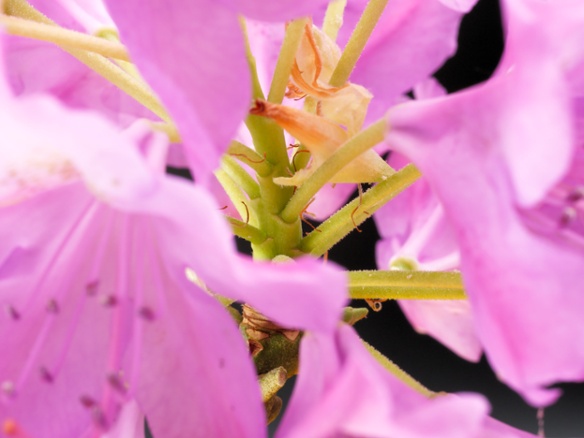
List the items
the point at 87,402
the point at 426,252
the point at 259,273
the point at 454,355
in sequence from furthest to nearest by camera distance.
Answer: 1. the point at 454,355
2. the point at 426,252
3. the point at 87,402
4. the point at 259,273

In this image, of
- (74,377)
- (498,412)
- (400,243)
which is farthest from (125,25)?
(498,412)

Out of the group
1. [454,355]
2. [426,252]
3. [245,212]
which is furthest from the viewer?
[454,355]

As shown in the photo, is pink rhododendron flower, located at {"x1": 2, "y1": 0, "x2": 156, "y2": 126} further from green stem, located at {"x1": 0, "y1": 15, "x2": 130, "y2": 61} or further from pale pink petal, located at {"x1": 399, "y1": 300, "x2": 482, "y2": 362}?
pale pink petal, located at {"x1": 399, "y1": 300, "x2": 482, "y2": 362}

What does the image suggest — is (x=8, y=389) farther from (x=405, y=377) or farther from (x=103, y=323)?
(x=405, y=377)

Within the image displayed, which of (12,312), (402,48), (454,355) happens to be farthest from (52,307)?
(454,355)

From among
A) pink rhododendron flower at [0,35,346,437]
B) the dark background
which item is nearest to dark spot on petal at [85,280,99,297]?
pink rhododendron flower at [0,35,346,437]
